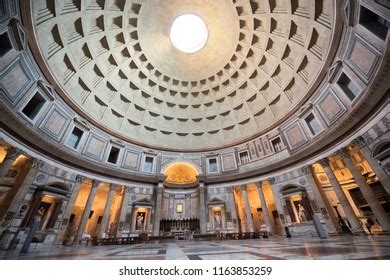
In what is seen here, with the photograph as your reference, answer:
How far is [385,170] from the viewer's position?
32.9ft

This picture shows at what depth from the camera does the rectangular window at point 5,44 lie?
10.4 m

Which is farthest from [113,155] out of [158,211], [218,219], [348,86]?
[348,86]

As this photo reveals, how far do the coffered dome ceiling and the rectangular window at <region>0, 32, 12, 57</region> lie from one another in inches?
88.7

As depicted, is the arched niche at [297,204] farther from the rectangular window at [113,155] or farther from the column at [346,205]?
the rectangular window at [113,155]

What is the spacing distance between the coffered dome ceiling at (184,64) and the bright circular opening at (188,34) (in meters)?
0.71

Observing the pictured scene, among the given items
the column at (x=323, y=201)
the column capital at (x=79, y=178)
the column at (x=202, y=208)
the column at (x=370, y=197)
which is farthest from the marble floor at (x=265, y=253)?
the column at (x=202, y=208)

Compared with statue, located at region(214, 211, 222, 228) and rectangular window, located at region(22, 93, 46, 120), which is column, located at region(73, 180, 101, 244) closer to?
rectangular window, located at region(22, 93, 46, 120)

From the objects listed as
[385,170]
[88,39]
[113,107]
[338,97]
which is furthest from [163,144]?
[385,170]

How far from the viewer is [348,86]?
1318 cm

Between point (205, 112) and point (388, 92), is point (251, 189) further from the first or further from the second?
point (388, 92)

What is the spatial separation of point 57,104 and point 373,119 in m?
23.3

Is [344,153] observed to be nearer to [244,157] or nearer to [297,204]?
[297,204]

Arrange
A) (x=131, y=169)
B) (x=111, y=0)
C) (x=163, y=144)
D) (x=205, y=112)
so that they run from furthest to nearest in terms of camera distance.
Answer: (x=205, y=112) → (x=163, y=144) → (x=131, y=169) → (x=111, y=0)

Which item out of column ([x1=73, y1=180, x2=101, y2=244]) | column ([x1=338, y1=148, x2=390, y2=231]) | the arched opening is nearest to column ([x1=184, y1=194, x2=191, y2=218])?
column ([x1=73, y1=180, x2=101, y2=244])
